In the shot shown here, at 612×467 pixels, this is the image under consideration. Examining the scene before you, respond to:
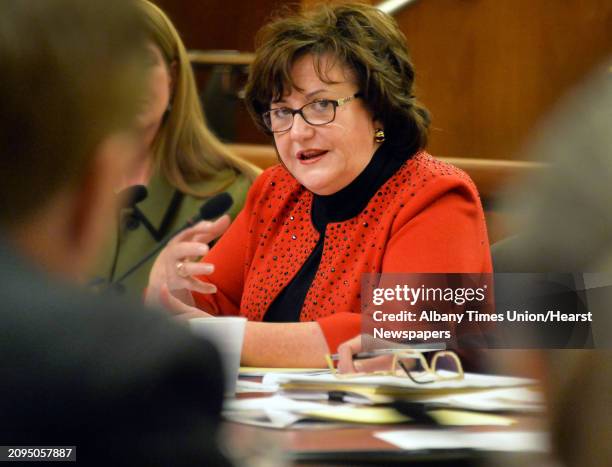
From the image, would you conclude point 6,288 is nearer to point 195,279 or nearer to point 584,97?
point 584,97

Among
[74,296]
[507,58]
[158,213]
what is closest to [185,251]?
[158,213]

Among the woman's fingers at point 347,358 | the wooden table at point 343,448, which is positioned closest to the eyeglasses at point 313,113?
the woman's fingers at point 347,358

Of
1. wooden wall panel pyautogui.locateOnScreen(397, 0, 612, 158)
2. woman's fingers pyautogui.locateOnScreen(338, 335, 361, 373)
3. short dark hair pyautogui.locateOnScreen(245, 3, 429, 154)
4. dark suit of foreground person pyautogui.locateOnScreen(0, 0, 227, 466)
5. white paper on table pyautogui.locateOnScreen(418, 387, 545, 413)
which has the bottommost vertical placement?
dark suit of foreground person pyautogui.locateOnScreen(0, 0, 227, 466)

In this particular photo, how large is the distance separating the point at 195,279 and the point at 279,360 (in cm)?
40

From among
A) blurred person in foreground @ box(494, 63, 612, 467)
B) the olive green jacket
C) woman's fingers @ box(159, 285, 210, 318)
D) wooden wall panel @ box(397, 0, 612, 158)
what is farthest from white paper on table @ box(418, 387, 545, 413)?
wooden wall panel @ box(397, 0, 612, 158)

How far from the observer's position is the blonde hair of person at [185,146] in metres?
2.12

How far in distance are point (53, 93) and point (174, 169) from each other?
166 centimetres

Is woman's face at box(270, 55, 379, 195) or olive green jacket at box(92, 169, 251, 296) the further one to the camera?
olive green jacket at box(92, 169, 251, 296)

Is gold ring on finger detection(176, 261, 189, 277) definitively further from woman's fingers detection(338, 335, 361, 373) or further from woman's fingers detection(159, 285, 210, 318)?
woman's fingers detection(338, 335, 361, 373)

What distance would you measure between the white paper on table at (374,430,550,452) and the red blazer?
1.94 feet

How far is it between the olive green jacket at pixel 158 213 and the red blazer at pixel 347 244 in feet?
0.79

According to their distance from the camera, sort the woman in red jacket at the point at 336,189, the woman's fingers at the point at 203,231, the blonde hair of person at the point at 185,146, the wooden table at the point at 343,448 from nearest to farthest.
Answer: the wooden table at the point at 343,448 → the woman in red jacket at the point at 336,189 → the woman's fingers at the point at 203,231 → the blonde hair of person at the point at 185,146

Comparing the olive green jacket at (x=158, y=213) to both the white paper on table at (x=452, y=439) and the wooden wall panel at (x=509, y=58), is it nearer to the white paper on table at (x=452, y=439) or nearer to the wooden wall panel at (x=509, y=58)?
the wooden wall panel at (x=509, y=58)

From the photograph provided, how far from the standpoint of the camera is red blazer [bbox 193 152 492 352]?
1.54m
